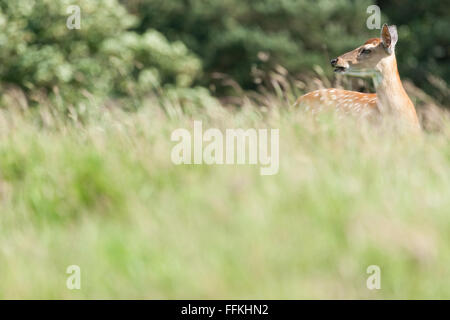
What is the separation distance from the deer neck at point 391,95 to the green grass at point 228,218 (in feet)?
4.92

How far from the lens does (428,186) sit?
413 cm

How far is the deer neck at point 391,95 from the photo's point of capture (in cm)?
672

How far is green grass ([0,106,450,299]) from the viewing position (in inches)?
140

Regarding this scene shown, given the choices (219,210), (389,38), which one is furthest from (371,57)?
(219,210)

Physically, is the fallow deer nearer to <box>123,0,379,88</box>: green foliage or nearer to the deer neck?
the deer neck

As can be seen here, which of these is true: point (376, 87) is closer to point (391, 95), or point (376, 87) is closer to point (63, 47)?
point (391, 95)

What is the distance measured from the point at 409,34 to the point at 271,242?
20490 mm

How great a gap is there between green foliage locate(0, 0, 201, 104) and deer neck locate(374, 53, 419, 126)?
8.51 metres

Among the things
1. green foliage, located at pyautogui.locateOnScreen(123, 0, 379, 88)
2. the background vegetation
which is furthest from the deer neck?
green foliage, located at pyautogui.locateOnScreen(123, 0, 379, 88)

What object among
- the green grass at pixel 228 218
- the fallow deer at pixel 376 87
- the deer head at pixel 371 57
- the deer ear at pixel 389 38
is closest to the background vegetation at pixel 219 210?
the green grass at pixel 228 218

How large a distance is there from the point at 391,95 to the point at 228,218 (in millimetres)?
3487

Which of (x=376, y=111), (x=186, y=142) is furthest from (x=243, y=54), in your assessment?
(x=186, y=142)

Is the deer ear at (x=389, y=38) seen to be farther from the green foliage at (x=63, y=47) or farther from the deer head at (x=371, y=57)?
the green foliage at (x=63, y=47)

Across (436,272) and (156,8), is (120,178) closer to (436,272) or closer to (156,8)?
(436,272)
